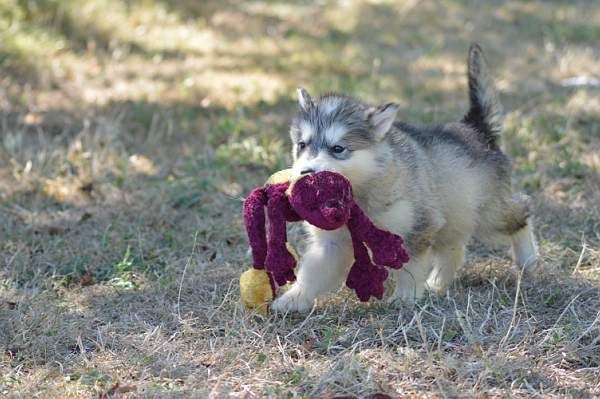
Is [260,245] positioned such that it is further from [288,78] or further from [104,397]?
[288,78]

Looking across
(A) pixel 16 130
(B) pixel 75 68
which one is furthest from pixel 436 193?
(B) pixel 75 68

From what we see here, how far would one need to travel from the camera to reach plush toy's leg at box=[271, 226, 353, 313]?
4.53 metres

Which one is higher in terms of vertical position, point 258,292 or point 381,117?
point 381,117

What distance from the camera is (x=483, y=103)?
211 inches

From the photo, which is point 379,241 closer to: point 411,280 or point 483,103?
point 411,280

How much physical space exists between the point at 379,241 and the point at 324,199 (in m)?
0.36

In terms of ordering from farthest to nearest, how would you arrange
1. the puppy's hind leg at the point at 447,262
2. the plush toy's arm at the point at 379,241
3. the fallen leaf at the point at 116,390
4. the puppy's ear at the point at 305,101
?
the puppy's hind leg at the point at 447,262
the puppy's ear at the point at 305,101
the plush toy's arm at the point at 379,241
the fallen leaf at the point at 116,390

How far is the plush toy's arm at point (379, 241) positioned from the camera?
4.24m

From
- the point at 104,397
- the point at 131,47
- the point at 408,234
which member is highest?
the point at 408,234

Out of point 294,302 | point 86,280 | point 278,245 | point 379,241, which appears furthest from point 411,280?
point 86,280

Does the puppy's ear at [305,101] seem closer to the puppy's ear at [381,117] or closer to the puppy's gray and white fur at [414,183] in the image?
the puppy's gray and white fur at [414,183]

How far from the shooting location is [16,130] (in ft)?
25.3

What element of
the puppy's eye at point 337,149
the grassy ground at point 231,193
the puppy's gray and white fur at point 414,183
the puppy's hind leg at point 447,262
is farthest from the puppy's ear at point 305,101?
the puppy's hind leg at point 447,262

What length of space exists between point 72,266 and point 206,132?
8.94ft
